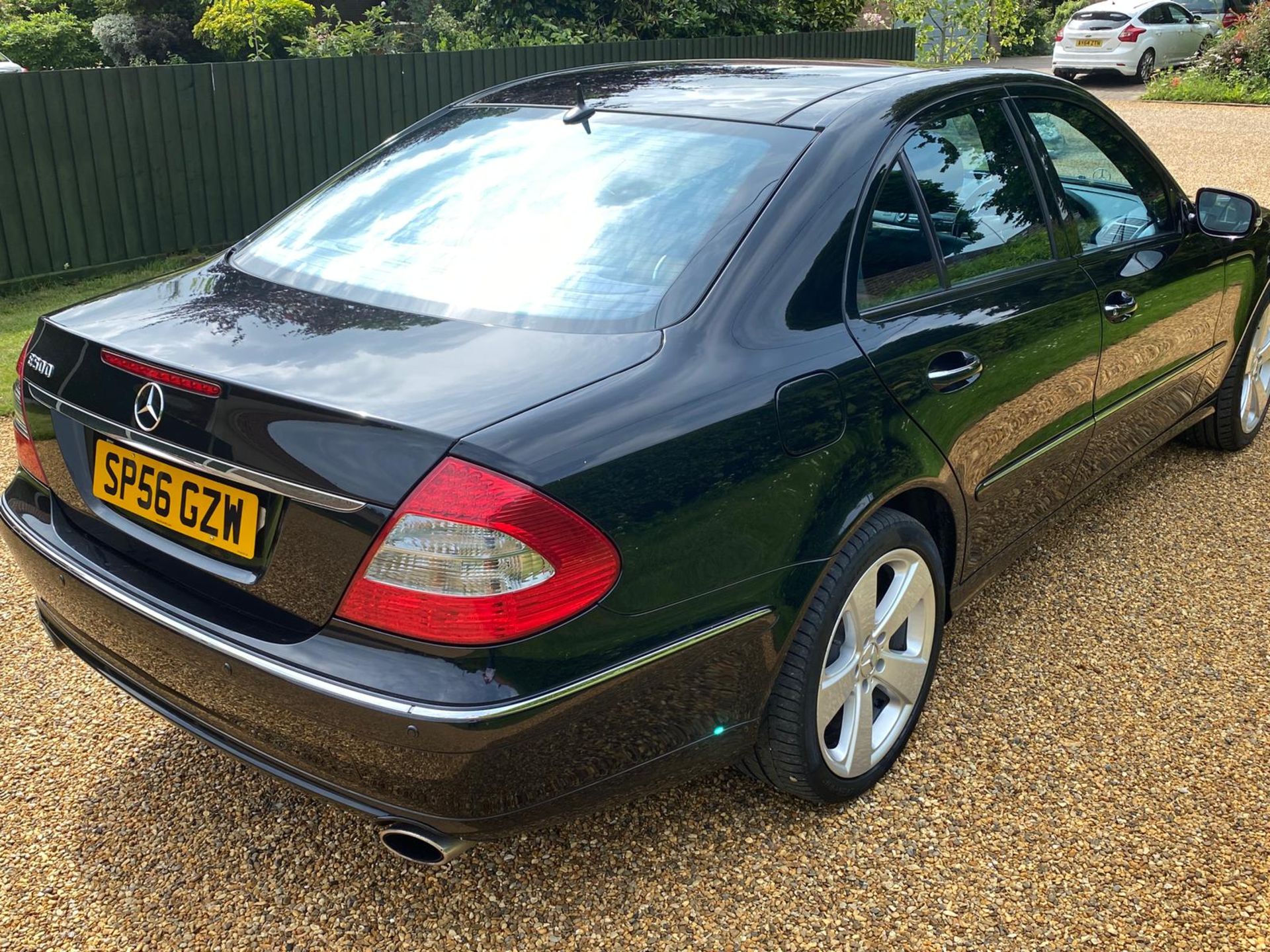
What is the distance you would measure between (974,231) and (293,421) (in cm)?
179

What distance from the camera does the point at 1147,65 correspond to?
857 inches

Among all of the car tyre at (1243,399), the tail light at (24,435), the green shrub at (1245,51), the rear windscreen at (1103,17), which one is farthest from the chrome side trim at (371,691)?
the rear windscreen at (1103,17)

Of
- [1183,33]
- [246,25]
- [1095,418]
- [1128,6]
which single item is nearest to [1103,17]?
[1128,6]

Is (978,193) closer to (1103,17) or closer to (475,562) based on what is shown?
(475,562)

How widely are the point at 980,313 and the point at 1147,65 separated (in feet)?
72.6

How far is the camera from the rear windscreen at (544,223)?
2.33 m

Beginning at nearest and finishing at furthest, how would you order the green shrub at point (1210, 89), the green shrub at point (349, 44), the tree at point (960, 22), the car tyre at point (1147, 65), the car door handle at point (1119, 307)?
1. the car door handle at point (1119, 307)
2. the tree at point (960, 22)
3. the green shrub at point (349, 44)
4. the green shrub at point (1210, 89)
5. the car tyre at point (1147, 65)

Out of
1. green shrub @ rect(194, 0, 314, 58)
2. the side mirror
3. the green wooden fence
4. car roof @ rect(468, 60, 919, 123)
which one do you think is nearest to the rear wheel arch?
car roof @ rect(468, 60, 919, 123)

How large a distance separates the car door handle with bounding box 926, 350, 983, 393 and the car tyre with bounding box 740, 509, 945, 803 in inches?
12.5

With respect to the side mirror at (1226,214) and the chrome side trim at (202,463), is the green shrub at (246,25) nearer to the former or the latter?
the side mirror at (1226,214)

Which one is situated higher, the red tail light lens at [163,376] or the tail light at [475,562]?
the red tail light lens at [163,376]

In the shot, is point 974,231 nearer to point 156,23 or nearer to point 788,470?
point 788,470

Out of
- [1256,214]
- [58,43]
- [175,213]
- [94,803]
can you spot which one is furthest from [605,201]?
[58,43]

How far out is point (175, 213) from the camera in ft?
27.9
